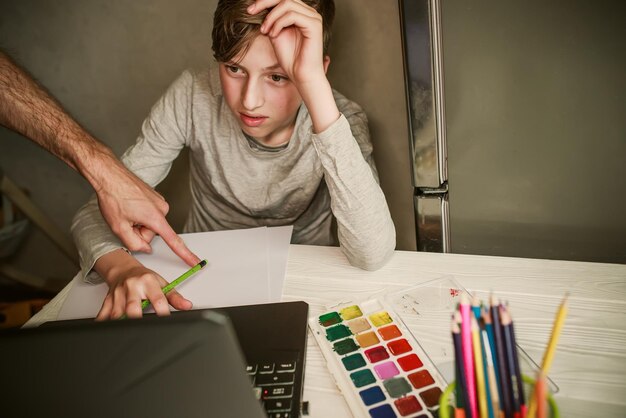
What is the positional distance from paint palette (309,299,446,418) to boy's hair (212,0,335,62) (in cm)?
55

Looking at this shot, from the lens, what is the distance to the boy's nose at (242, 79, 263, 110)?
0.88 meters

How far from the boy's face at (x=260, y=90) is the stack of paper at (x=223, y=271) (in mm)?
250

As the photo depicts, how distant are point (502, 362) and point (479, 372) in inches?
0.8

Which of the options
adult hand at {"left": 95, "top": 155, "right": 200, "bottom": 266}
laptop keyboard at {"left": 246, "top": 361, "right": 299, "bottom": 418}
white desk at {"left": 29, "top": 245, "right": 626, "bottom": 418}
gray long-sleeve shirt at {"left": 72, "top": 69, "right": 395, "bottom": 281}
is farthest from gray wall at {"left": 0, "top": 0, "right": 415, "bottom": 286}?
laptop keyboard at {"left": 246, "top": 361, "right": 299, "bottom": 418}

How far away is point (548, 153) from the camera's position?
70 cm

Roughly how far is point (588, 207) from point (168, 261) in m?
0.76

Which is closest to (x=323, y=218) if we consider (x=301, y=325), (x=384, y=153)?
(x=384, y=153)

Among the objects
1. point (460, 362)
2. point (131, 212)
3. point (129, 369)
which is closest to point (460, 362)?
point (460, 362)

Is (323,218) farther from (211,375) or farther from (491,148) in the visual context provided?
(211,375)

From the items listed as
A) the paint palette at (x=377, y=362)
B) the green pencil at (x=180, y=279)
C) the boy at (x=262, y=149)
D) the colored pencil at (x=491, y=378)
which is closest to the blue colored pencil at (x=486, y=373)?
the colored pencil at (x=491, y=378)

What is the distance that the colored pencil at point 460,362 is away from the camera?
324 mm

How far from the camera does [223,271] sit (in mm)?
760

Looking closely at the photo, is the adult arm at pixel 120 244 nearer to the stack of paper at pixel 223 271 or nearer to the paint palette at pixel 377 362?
the stack of paper at pixel 223 271

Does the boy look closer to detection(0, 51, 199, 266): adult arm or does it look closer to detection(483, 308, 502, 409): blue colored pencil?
detection(0, 51, 199, 266): adult arm
